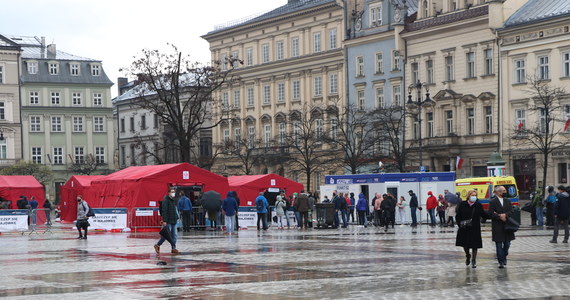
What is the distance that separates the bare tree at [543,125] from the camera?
6116cm

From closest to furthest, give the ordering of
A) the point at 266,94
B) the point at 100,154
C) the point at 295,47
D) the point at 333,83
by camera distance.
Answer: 1. the point at 333,83
2. the point at 295,47
3. the point at 266,94
4. the point at 100,154

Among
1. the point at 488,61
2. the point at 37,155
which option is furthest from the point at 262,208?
the point at 37,155

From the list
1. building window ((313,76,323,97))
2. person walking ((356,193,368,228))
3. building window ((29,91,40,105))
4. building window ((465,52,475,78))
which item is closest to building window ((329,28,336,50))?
building window ((313,76,323,97))

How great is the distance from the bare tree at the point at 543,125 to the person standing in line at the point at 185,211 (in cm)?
2283

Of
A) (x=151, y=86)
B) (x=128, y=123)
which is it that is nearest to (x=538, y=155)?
(x=151, y=86)

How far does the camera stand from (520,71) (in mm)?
66688

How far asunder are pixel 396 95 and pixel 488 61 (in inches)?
374

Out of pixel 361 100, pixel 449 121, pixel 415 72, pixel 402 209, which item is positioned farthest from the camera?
pixel 361 100

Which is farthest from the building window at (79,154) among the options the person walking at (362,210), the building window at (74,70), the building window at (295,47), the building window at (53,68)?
the person walking at (362,210)

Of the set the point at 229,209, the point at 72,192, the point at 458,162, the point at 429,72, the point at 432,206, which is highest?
the point at 429,72

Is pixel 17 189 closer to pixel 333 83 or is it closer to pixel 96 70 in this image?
pixel 333 83

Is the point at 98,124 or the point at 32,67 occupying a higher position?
the point at 32,67

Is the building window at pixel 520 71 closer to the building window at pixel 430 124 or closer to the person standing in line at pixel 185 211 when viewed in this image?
the building window at pixel 430 124

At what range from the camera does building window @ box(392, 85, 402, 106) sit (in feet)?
251
